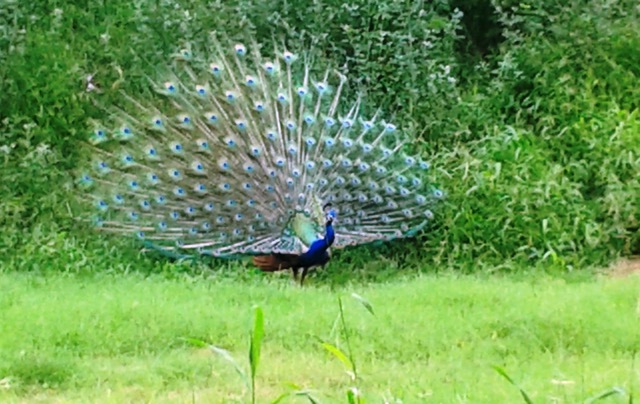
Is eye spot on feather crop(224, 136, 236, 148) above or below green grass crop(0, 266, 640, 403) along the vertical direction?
above

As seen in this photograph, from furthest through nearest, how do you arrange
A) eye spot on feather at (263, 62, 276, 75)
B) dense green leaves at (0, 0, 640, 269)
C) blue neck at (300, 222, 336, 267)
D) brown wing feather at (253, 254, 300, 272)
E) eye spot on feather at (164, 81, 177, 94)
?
dense green leaves at (0, 0, 640, 269) → eye spot on feather at (263, 62, 276, 75) → eye spot on feather at (164, 81, 177, 94) → brown wing feather at (253, 254, 300, 272) → blue neck at (300, 222, 336, 267)

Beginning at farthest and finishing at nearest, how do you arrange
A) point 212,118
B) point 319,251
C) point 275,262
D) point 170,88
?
point 170,88 < point 212,118 < point 275,262 < point 319,251

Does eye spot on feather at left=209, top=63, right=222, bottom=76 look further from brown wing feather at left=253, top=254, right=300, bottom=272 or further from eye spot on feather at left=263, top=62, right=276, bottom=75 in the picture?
brown wing feather at left=253, top=254, right=300, bottom=272

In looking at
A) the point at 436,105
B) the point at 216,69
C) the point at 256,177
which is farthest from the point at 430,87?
the point at 256,177

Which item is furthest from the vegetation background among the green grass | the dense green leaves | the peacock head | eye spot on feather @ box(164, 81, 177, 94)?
eye spot on feather @ box(164, 81, 177, 94)

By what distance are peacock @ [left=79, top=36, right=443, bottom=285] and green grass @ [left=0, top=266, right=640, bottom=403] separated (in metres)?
0.75

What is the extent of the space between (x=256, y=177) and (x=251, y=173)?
0.05 m

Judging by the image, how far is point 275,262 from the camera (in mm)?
7348

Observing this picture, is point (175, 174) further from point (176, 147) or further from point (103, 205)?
point (103, 205)

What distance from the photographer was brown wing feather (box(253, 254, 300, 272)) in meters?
7.30

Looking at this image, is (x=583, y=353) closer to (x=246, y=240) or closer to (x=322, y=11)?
(x=246, y=240)

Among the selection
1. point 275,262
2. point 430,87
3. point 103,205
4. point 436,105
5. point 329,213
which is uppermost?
point 430,87

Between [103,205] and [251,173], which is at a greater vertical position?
[251,173]

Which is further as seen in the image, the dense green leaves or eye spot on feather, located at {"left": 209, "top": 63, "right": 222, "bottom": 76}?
the dense green leaves
